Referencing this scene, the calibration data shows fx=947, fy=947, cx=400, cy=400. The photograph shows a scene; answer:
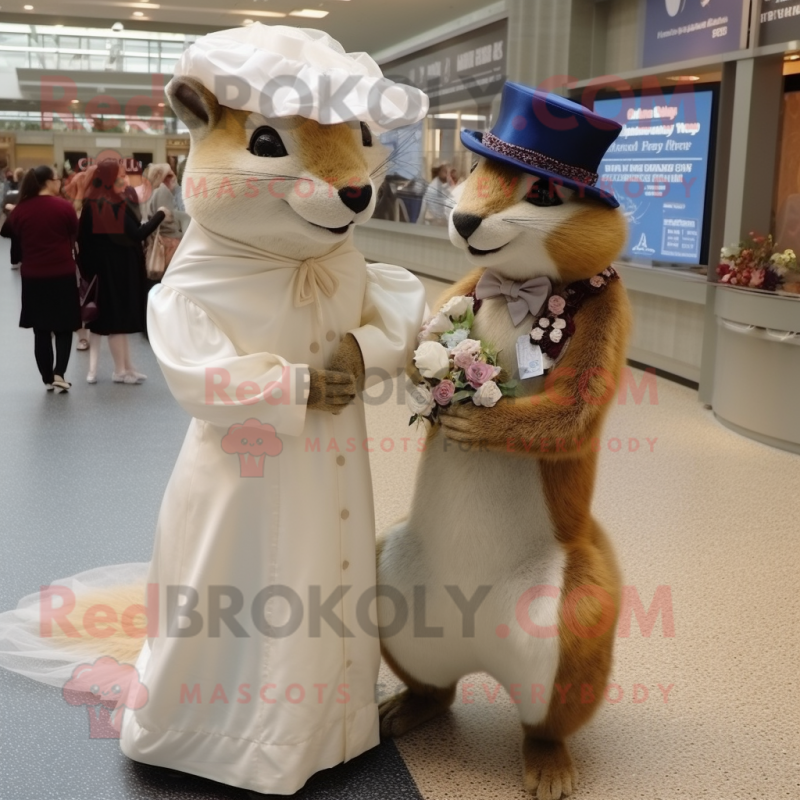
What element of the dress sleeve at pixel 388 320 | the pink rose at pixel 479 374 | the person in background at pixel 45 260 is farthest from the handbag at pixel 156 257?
the pink rose at pixel 479 374

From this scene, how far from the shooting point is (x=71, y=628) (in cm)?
280

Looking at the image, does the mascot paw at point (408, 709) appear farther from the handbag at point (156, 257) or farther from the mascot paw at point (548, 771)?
the handbag at point (156, 257)

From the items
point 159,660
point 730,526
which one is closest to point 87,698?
point 159,660

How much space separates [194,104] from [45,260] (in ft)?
14.6

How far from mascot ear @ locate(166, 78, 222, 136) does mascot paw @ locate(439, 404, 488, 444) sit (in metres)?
0.79

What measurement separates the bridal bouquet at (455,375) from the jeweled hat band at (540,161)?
0.39 metres

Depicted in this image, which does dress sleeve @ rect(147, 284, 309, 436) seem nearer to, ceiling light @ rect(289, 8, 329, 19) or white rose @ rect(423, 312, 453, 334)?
white rose @ rect(423, 312, 453, 334)

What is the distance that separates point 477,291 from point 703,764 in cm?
130

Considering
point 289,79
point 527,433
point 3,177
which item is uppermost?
point 3,177

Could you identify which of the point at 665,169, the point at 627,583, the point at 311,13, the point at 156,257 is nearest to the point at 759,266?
the point at 665,169

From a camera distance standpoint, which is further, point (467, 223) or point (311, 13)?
point (311, 13)

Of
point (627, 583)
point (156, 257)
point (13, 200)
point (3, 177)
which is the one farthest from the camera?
point (3, 177)

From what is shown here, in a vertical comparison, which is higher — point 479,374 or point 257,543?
point 479,374

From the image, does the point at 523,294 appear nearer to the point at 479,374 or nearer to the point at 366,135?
the point at 479,374
